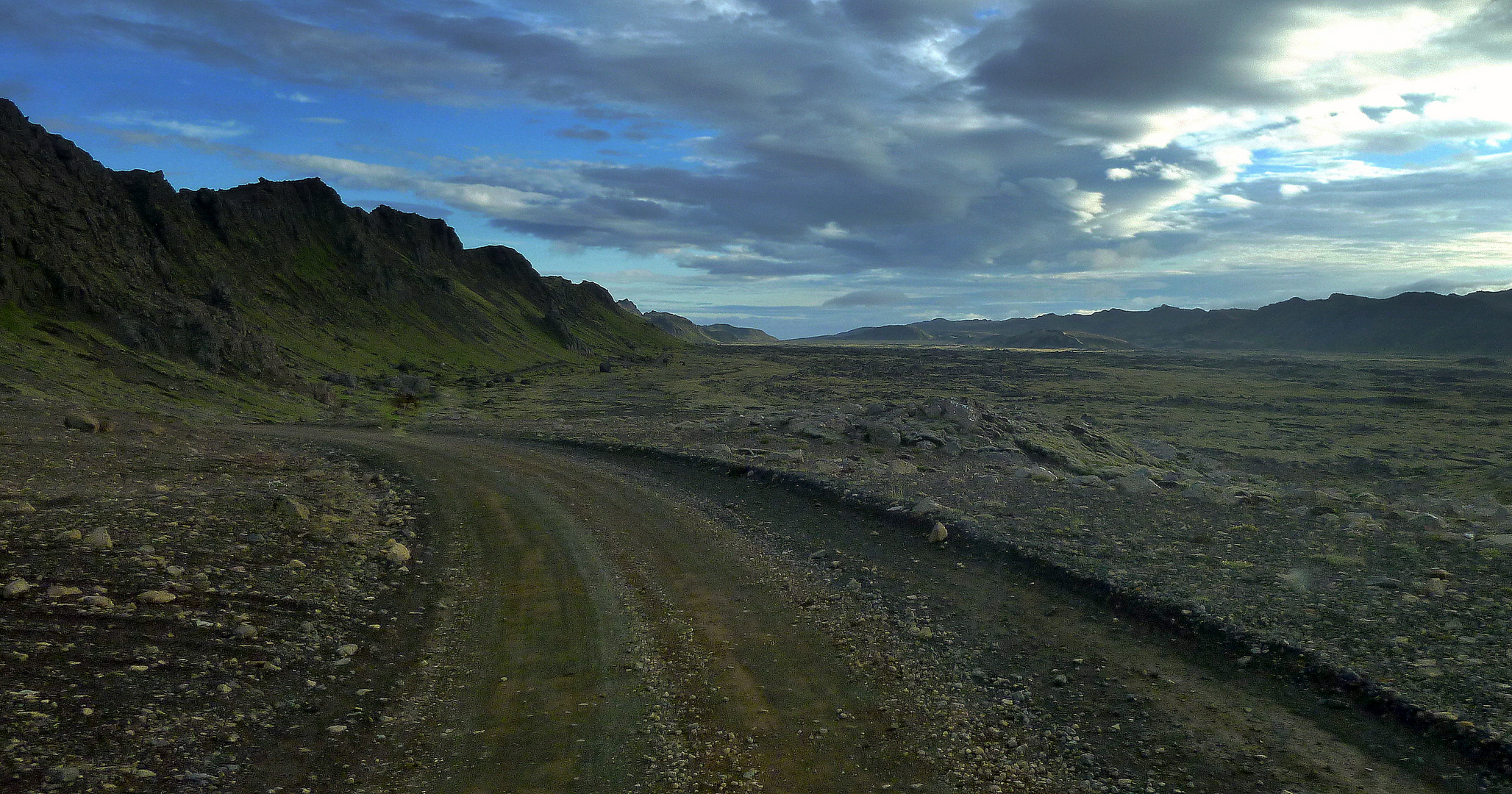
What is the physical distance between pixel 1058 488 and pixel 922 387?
74072 mm

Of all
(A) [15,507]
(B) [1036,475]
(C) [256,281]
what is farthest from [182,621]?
(C) [256,281]

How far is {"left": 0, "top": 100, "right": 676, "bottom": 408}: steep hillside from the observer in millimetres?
42719

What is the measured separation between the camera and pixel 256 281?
86750 mm

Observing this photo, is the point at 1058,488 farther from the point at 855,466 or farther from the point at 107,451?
the point at 107,451

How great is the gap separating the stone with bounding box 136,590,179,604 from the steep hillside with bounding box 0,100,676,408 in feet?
120

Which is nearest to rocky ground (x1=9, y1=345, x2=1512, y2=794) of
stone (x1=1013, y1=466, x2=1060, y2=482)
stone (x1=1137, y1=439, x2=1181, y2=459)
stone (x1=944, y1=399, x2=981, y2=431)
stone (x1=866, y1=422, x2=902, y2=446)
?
stone (x1=1013, y1=466, x2=1060, y2=482)

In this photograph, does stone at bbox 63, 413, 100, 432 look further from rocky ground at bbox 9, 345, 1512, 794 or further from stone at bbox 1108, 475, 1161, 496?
stone at bbox 1108, 475, 1161, 496

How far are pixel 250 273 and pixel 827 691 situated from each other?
9827 cm

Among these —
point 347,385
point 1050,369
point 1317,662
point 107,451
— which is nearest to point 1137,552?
point 1317,662

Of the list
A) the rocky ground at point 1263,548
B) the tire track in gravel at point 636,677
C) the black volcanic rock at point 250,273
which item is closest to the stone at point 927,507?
the rocky ground at point 1263,548

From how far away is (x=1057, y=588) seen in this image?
43.9 ft

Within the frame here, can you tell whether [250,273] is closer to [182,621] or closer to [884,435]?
[884,435]

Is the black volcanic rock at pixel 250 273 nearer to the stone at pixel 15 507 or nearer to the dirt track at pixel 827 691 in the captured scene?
the stone at pixel 15 507

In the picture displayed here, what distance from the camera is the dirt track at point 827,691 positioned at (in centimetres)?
796
